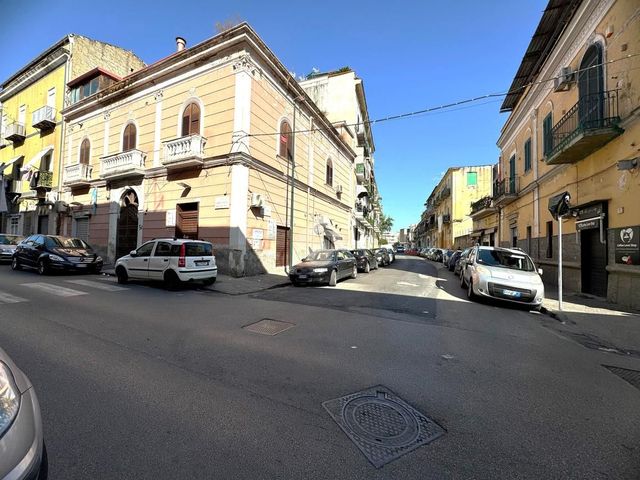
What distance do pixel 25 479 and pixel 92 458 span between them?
1.07 m

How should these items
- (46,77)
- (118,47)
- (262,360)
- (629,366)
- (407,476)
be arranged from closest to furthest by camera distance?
(407,476)
(262,360)
(629,366)
(46,77)
(118,47)

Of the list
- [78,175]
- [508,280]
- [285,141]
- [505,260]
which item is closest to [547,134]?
[505,260]

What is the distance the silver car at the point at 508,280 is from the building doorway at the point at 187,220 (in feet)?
37.8

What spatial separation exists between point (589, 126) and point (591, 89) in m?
2.41

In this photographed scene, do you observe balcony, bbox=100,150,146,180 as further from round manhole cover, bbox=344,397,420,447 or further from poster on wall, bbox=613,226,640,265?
poster on wall, bbox=613,226,640,265

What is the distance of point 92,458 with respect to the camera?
7.44 feet

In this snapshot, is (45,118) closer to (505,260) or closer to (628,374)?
(505,260)

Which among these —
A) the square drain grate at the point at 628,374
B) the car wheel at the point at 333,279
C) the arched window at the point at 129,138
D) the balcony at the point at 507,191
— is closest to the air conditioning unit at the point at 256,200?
the car wheel at the point at 333,279

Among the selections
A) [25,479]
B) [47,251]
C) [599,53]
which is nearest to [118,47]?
[47,251]

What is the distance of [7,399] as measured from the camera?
1.60 meters

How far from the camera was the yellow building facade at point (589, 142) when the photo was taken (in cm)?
858

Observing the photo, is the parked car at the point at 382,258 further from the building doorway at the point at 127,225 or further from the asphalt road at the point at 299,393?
the asphalt road at the point at 299,393

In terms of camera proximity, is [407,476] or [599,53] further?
[599,53]

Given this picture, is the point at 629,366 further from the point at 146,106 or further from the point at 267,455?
the point at 146,106
